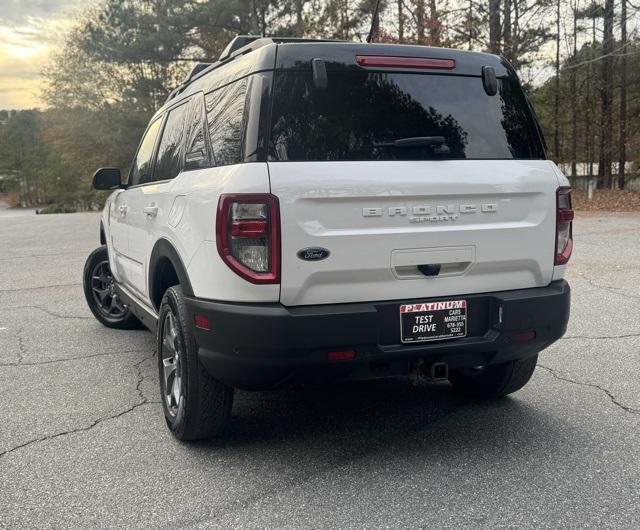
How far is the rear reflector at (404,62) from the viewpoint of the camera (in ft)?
10.3

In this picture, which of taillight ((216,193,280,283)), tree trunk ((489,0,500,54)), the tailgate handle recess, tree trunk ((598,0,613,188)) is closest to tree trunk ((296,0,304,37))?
tree trunk ((489,0,500,54))

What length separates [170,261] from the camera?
3.54 m

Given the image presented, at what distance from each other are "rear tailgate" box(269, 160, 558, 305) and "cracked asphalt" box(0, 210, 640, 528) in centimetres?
85

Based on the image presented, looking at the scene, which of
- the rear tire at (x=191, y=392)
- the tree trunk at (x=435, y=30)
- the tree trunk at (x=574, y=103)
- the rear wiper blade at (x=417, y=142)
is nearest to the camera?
the rear wiper blade at (x=417, y=142)

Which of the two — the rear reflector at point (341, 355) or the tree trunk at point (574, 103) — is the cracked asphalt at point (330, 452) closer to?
the rear reflector at point (341, 355)

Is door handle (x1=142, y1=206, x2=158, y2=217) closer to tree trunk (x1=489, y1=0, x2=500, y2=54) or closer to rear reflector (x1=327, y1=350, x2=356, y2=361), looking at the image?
rear reflector (x1=327, y1=350, x2=356, y2=361)

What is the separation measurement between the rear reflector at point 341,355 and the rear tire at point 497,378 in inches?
49.6

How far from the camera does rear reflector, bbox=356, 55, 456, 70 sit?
10.3 feet

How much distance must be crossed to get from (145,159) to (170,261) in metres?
1.66

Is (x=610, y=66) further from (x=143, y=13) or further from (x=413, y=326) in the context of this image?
(x=413, y=326)

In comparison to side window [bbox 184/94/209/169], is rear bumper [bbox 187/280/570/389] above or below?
below

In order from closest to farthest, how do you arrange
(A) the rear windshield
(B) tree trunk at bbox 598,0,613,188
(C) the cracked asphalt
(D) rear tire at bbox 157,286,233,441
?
(C) the cracked asphalt < (A) the rear windshield < (D) rear tire at bbox 157,286,233,441 < (B) tree trunk at bbox 598,0,613,188

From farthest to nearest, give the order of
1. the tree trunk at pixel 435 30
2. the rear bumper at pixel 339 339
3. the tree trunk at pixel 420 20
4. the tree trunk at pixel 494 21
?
the tree trunk at pixel 494 21, the tree trunk at pixel 420 20, the tree trunk at pixel 435 30, the rear bumper at pixel 339 339

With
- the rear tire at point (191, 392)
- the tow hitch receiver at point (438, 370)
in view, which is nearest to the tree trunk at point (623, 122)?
the tow hitch receiver at point (438, 370)
